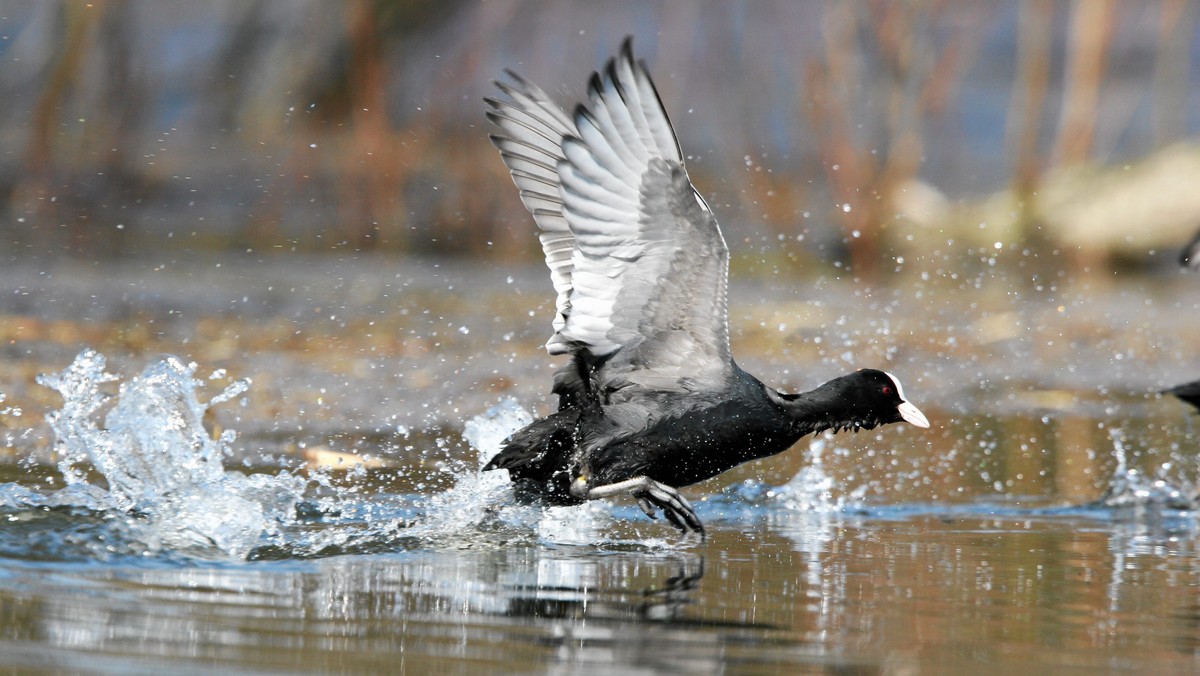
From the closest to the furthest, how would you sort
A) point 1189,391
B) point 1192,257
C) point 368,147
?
point 1189,391, point 1192,257, point 368,147

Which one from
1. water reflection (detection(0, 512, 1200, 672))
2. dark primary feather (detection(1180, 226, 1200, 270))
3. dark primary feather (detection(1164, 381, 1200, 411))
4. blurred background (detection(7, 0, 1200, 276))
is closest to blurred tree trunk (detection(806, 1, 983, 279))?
blurred background (detection(7, 0, 1200, 276))

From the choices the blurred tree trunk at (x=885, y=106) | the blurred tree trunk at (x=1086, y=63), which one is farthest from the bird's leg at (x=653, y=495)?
the blurred tree trunk at (x=1086, y=63)

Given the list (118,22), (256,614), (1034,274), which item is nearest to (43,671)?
(256,614)

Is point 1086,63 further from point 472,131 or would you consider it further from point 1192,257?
point 1192,257

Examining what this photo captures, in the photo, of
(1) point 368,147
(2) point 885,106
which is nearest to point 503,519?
(1) point 368,147

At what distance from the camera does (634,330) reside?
4719 mm

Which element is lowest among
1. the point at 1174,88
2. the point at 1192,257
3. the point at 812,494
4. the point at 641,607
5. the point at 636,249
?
A: the point at 641,607

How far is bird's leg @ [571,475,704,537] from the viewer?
178 inches

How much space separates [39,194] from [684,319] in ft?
28.9

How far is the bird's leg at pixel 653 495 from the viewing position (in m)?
4.52

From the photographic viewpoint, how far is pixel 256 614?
310cm

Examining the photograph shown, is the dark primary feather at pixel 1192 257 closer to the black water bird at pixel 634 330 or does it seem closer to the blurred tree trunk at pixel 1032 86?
the black water bird at pixel 634 330

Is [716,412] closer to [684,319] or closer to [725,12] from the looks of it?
[684,319]

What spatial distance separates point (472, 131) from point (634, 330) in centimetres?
862
